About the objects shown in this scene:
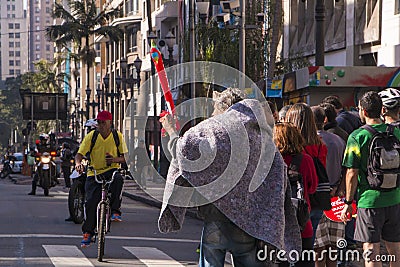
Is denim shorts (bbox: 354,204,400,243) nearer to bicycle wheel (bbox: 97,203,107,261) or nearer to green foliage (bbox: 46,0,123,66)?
bicycle wheel (bbox: 97,203,107,261)

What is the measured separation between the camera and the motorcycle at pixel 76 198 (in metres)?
16.1

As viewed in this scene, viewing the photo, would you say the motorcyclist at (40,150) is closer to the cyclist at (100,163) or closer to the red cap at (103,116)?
the cyclist at (100,163)

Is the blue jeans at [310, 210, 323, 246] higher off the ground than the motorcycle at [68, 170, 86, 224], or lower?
higher

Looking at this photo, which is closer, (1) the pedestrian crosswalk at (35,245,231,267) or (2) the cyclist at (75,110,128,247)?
(1) the pedestrian crosswalk at (35,245,231,267)

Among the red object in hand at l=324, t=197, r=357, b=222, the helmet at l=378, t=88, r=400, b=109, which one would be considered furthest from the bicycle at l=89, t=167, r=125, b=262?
the helmet at l=378, t=88, r=400, b=109

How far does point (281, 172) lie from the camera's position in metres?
6.28

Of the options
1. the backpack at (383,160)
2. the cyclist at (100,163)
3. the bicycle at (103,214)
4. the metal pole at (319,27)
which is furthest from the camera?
the metal pole at (319,27)

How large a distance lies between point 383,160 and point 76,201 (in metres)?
8.99

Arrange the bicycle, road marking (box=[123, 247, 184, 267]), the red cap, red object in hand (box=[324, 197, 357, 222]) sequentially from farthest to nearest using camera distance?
the red cap → the bicycle → road marking (box=[123, 247, 184, 267]) → red object in hand (box=[324, 197, 357, 222])

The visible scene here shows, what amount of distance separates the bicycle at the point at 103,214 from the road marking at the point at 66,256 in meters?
0.25

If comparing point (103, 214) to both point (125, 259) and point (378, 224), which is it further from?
point (378, 224)

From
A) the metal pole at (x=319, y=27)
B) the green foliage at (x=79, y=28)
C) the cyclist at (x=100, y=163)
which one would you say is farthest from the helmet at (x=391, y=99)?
the green foliage at (x=79, y=28)

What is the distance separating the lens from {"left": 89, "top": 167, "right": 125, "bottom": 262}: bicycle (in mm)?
11461

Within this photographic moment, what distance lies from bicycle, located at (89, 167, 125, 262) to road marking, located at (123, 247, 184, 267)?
1.72 ft
